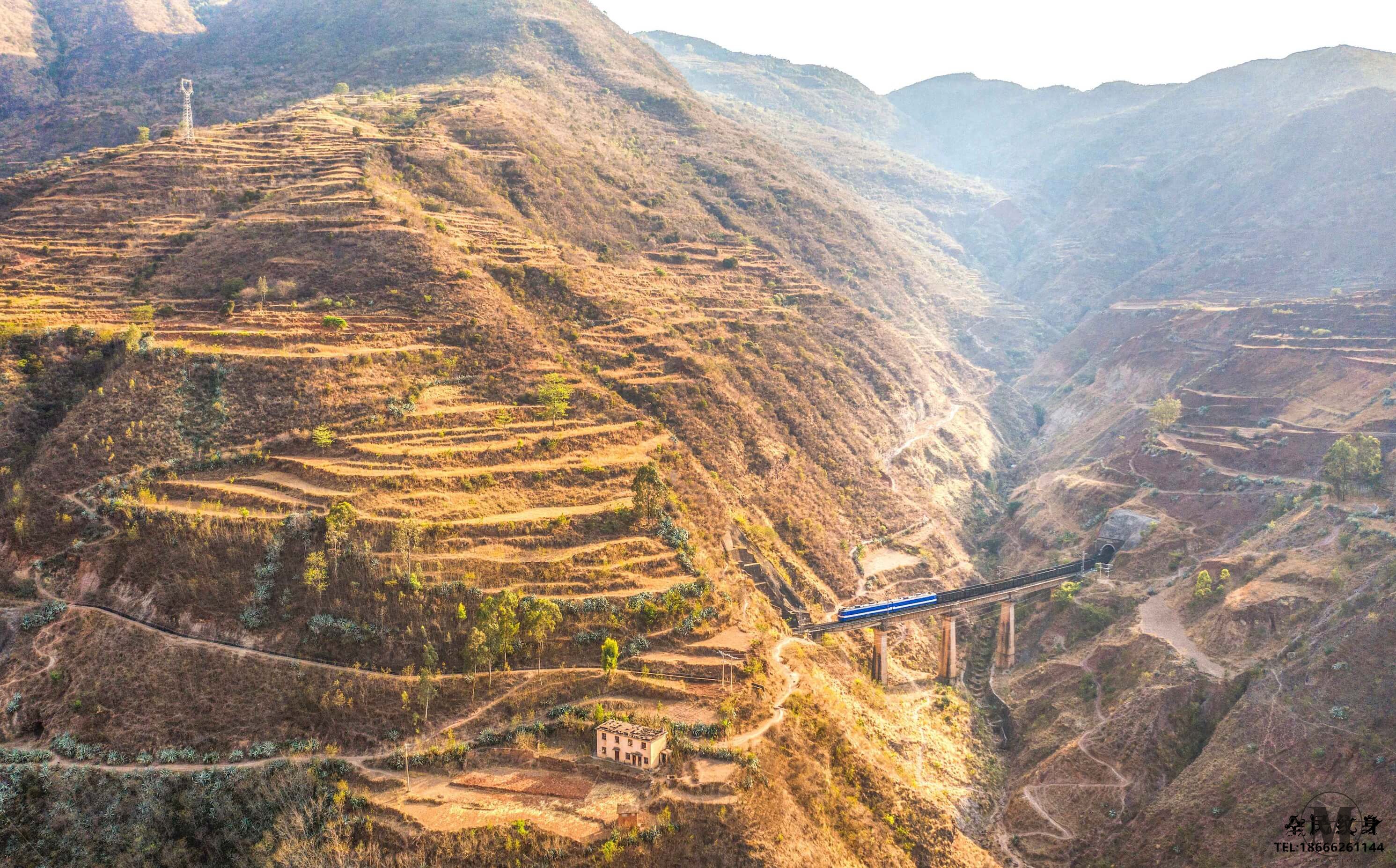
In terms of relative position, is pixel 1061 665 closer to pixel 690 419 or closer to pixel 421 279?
pixel 690 419

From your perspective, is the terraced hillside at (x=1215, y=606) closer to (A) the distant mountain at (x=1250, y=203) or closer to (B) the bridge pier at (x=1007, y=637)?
(B) the bridge pier at (x=1007, y=637)

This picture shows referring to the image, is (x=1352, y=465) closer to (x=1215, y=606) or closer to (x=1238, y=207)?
(x=1215, y=606)

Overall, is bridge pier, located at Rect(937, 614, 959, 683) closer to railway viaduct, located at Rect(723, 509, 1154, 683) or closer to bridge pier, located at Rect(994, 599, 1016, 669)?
railway viaduct, located at Rect(723, 509, 1154, 683)

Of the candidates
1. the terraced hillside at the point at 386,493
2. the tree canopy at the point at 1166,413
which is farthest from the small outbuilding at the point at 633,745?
the tree canopy at the point at 1166,413

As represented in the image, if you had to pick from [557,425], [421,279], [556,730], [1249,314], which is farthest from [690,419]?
[1249,314]

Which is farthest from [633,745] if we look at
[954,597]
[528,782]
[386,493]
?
[954,597]
